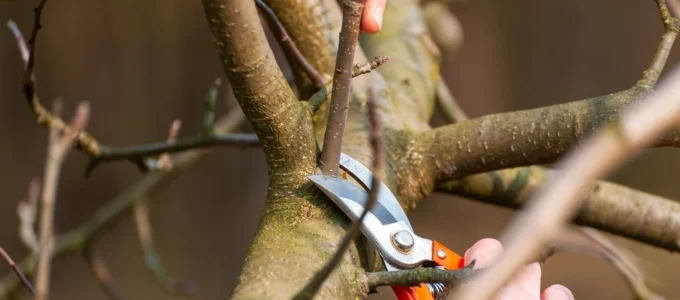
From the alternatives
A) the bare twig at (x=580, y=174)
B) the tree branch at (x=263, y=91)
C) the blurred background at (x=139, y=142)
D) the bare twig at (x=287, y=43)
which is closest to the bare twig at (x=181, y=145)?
the bare twig at (x=287, y=43)

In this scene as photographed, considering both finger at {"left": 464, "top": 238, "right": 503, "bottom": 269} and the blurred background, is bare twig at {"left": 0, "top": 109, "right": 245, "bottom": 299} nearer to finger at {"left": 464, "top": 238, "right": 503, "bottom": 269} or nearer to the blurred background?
finger at {"left": 464, "top": 238, "right": 503, "bottom": 269}

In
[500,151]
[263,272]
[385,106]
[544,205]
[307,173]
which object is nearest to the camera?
[544,205]

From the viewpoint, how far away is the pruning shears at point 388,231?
725 millimetres

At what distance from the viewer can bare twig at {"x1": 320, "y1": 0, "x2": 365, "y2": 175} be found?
0.67m

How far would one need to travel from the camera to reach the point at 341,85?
2.30 ft

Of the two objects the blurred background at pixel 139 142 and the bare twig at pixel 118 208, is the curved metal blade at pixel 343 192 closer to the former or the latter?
the bare twig at pixel 118 208

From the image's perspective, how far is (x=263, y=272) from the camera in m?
0.65

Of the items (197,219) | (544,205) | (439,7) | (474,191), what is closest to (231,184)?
(197,219)

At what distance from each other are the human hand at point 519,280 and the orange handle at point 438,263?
0.02 meters

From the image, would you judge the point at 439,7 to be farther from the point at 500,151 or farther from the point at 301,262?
the point at 301,262

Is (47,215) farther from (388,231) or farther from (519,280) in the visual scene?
(519,280)

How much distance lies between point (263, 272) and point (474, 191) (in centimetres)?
61

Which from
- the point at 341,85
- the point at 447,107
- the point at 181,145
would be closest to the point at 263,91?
the point at 341,85

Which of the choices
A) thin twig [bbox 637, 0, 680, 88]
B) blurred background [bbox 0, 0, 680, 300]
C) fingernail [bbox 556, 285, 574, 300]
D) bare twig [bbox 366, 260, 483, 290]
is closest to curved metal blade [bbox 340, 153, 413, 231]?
bare twig [bbox 366, 260, 483, 290]
